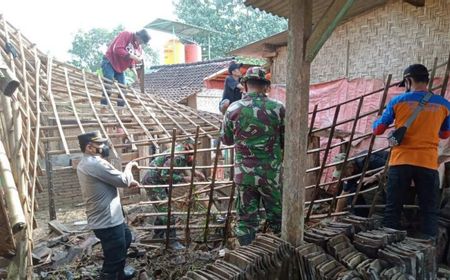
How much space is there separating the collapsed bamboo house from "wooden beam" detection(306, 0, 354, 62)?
1.27m

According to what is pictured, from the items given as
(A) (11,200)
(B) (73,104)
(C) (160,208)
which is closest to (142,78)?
(B) (73,104)

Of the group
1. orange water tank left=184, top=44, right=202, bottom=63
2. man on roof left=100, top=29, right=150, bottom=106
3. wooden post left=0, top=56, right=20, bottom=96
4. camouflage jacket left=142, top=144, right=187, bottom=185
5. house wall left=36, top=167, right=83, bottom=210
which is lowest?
house wall left=36, top=167, right=83, bottom=210

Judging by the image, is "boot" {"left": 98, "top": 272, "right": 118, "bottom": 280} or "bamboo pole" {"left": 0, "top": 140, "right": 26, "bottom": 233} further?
"boot" {"left": 98, "top": 272, "right": 118, "bottom": 280}

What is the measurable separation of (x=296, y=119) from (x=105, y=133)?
3.14 metres

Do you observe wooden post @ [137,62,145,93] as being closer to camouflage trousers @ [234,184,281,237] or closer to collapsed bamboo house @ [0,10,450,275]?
collapsed bamboo house @ [0,10,450,275]

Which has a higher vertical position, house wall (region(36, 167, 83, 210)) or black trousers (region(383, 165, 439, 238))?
black trousers (region(383, 165, 439, 238))

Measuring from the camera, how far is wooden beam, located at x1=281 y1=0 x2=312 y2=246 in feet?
7.95

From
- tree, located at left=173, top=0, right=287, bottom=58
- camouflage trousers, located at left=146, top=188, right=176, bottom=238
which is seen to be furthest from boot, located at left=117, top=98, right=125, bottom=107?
tree, located at left=173, top=0, right=287, bottom=58

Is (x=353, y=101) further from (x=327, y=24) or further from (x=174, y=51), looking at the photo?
(x=174, y=51)

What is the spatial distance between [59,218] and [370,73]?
6.32m

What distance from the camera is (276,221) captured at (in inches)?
131

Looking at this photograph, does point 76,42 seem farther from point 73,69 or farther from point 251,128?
point 251,128

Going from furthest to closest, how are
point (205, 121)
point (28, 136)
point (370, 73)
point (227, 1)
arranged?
point (227, 1)
point (205, 121)
point (370, 73)
point (28, 136)

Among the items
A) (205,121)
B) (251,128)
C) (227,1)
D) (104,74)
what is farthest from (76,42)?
(251,128)
